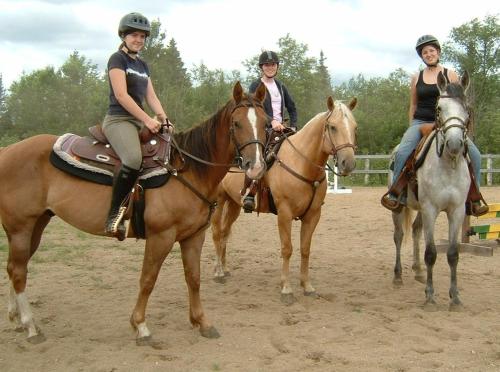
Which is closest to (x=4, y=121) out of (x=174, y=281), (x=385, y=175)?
(x=385, y=175)

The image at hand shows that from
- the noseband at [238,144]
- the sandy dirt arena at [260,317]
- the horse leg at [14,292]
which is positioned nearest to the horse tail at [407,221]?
the sandy dirt arena at [260,317]

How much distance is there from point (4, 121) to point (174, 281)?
48193mm

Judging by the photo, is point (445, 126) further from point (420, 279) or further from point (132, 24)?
point (132, 24)

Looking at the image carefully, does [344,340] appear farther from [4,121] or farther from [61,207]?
[4,121]

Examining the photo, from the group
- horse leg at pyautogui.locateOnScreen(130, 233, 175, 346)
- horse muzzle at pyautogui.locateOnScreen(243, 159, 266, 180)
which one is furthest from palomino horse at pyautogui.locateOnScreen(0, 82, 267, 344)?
horse muzzle at pyautogui.locateOnScreen(243, 159, 266, 180)

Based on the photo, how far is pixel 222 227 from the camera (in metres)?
7.69

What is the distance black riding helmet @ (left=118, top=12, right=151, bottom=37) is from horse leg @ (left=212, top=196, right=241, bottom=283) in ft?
11.2

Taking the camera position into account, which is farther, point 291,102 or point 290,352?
point 291,102

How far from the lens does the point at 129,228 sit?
15.5 ft

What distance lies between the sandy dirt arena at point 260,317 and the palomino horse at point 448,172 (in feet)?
2.46

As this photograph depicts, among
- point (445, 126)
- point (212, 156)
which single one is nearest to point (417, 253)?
point (445, 126)

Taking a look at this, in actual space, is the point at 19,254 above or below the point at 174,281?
above

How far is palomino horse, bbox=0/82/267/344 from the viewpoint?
15.0ft

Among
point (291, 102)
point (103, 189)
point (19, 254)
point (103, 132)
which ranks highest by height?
point (291, 102)
